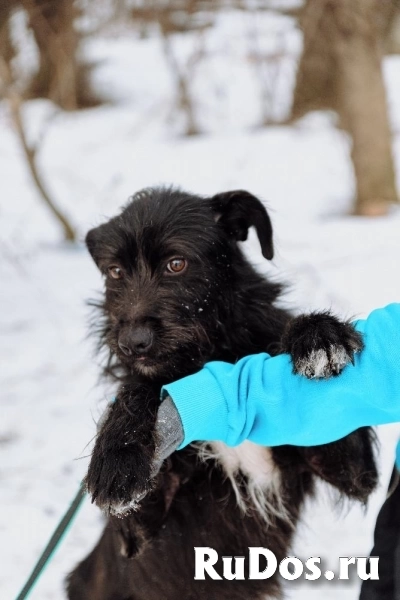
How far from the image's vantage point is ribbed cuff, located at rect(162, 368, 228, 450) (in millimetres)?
1800

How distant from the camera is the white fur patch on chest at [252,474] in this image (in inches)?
104

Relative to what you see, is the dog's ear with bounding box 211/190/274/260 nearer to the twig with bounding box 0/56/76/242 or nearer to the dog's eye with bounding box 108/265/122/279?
the dog's eye with bounding box 108/265/122/279

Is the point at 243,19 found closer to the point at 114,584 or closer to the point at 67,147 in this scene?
the point at 67,147

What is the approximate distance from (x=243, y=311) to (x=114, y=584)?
1.14 metres

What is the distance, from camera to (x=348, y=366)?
1.83m

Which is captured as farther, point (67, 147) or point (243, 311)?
point (67, 147)

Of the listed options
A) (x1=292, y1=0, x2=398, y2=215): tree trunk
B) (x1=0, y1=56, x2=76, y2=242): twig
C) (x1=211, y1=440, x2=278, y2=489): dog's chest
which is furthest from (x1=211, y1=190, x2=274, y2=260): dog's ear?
(x1=292, y1=0, x2=398, y2=215): tree trunk

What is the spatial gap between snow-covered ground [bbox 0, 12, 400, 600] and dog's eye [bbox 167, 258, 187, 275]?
0.52 meters

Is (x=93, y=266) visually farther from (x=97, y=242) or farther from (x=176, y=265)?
(x=176, y=265)

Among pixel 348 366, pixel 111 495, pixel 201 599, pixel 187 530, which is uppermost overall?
pixel 348 366

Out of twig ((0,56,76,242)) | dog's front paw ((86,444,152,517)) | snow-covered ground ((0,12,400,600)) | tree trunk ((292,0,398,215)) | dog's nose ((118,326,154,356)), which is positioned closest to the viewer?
dog's front paw ((86,444,152,517))

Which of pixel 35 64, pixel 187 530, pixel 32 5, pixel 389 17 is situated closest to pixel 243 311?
pixel 187 530

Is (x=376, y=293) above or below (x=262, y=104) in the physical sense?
above

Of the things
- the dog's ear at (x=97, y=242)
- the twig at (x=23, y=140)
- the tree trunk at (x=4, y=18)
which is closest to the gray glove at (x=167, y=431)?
the dog's ear at (x=97, y=242)
